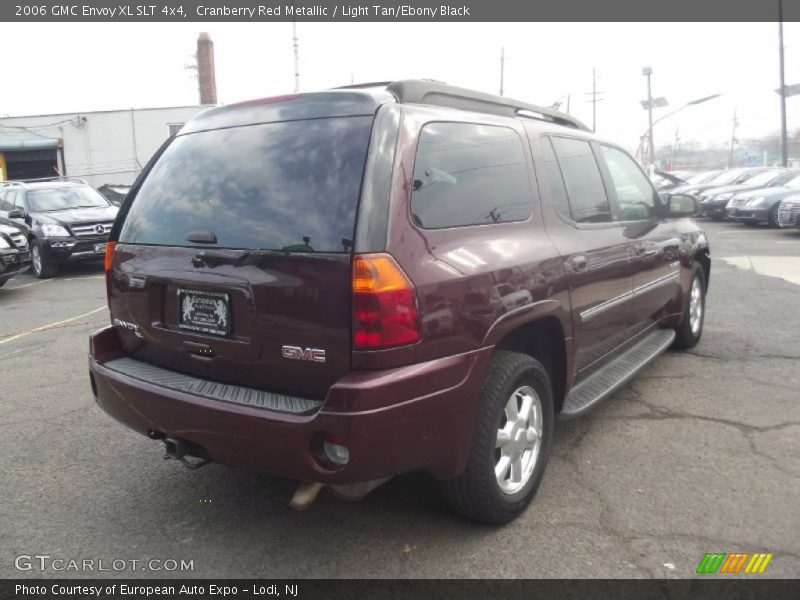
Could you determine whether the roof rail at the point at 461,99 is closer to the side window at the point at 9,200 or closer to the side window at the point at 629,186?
the side window at the point at 629,186

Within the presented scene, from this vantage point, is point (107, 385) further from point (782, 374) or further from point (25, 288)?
point (25, 288)

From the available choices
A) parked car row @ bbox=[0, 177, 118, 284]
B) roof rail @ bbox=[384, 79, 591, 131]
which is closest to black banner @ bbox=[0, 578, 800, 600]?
roof rail @ bbox=[384, 79, 591, 131]

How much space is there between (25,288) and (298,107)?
940 cm

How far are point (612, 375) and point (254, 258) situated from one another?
2386 millimetres

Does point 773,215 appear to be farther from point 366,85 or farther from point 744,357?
point 366,85

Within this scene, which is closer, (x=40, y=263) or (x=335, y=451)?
(x=335, y=451)

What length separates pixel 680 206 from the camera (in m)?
4.96

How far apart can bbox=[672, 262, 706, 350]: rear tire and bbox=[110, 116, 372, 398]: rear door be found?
146 inches

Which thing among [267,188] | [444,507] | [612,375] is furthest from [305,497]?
[612,375]

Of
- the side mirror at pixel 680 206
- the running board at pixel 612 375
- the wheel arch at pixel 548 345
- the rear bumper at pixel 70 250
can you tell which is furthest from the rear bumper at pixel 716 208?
the wheel arch at pixel 548 345

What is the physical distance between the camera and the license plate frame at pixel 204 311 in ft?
8.59

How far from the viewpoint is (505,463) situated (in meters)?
2.86

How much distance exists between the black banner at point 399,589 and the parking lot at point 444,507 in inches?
2.4

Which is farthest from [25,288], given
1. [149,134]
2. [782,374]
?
[149,134]
